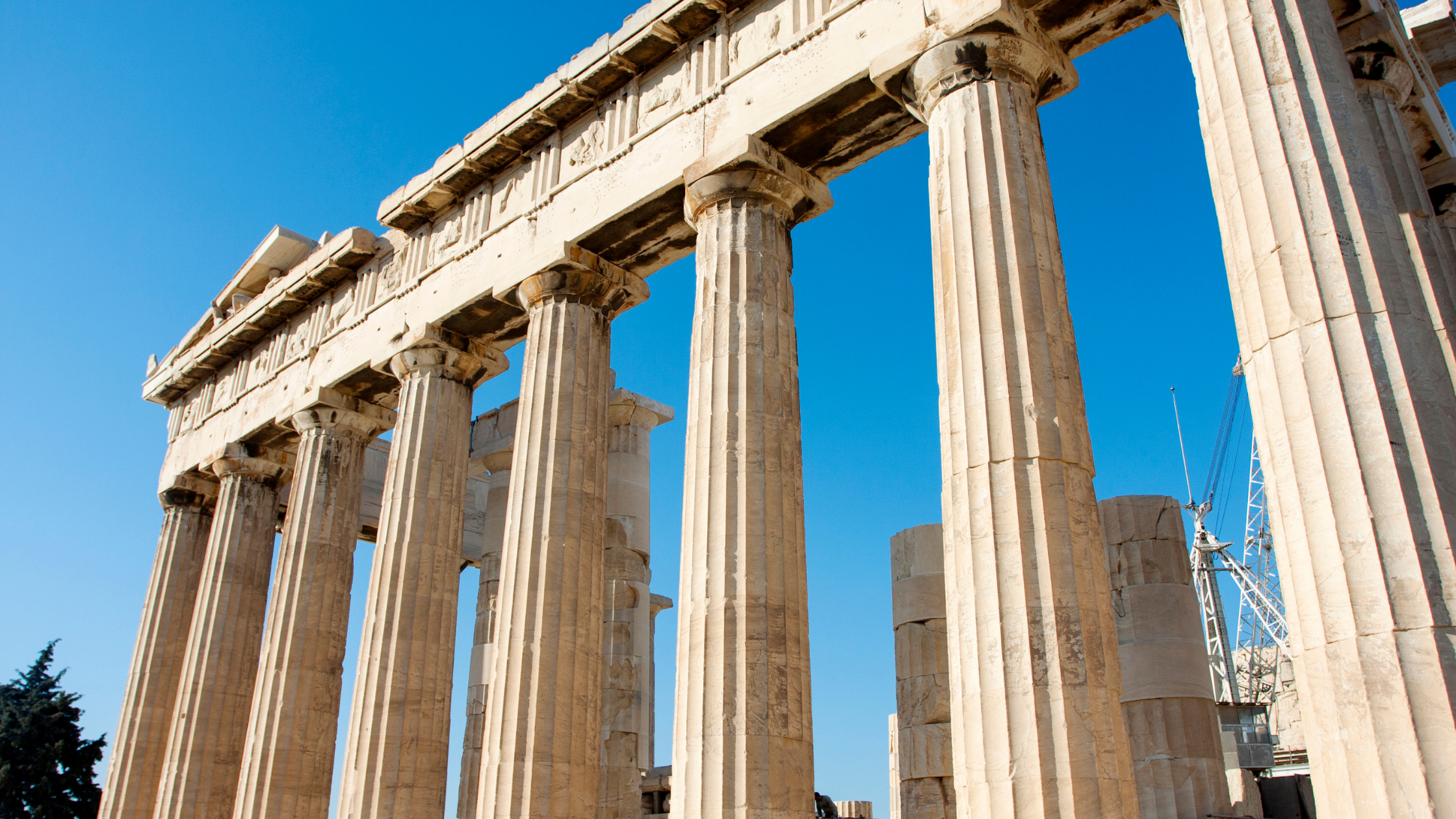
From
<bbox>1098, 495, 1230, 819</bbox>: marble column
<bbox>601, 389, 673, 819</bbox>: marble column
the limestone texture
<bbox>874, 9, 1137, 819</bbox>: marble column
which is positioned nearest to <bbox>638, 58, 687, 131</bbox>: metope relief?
<bbox>874, 9, 1137, 819</bbox>: marble column

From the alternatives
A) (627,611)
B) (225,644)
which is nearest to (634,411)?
(627,611)

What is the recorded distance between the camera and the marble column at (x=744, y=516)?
13938 mm

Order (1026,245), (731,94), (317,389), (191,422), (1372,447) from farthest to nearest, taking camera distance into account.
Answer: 1. (191,422)
2. (317,389)
3. (731,94)
4. (1026,245)
5. (1372,447)

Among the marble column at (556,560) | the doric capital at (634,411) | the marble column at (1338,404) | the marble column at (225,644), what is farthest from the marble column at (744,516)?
the marble column at (225,644)

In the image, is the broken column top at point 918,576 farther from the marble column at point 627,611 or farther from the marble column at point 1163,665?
the marble column at point 627,611

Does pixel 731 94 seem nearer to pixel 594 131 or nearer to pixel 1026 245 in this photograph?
pixel 594 131

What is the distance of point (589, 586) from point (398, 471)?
6.19 meters

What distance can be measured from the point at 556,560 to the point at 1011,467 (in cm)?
905

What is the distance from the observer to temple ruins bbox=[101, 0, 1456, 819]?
382 inches

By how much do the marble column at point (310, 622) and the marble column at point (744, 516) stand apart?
1210 cm

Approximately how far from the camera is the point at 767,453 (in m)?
15.6

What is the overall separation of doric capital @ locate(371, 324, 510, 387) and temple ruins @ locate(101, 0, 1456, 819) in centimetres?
8

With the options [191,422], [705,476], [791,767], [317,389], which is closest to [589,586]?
[705,476]

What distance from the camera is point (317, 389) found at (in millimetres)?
25859
